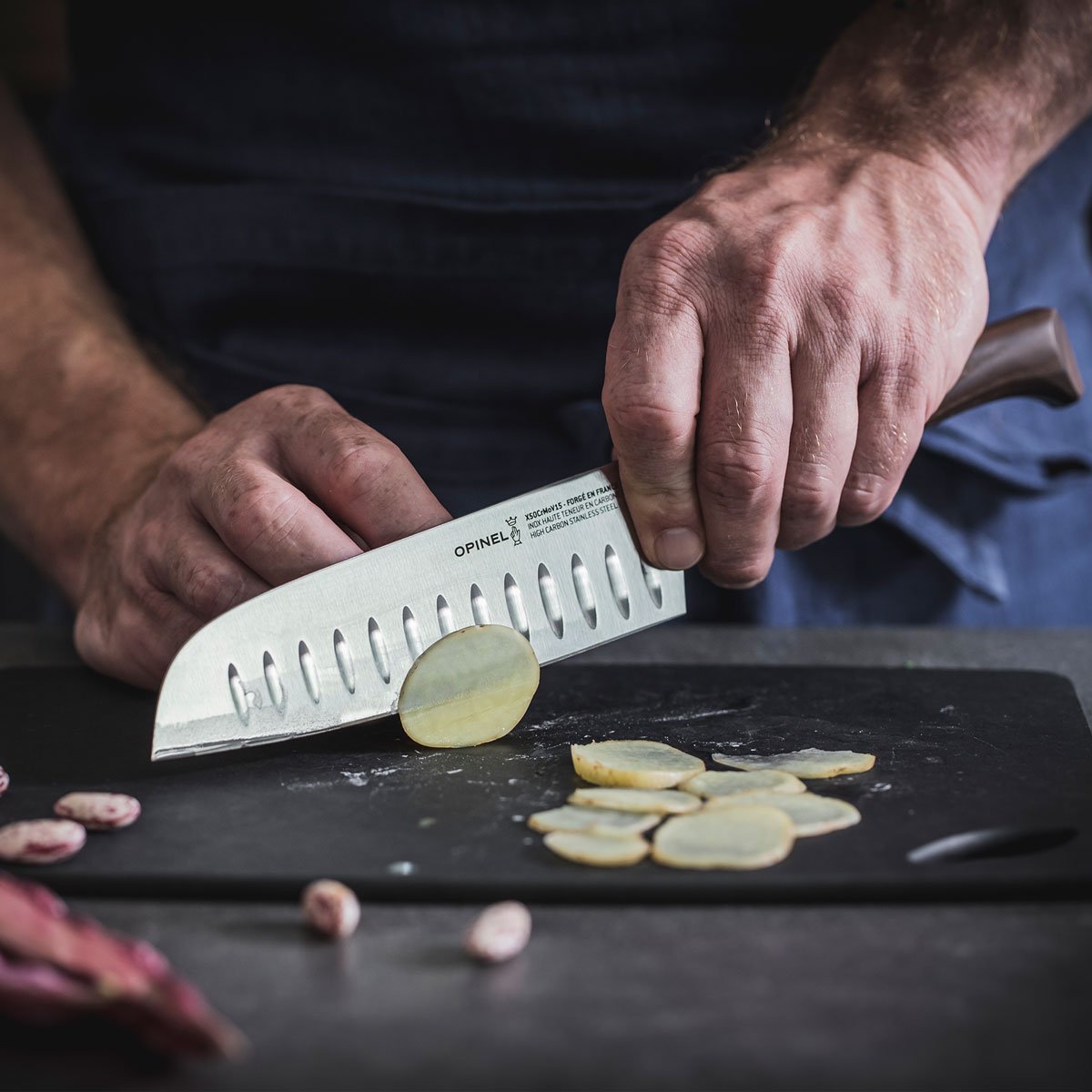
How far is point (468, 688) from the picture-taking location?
1194mm

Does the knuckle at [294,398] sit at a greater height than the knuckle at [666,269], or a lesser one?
lesser

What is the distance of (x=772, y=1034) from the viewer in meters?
0.72

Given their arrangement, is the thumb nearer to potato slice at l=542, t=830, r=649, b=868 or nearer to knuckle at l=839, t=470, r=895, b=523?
knuckle at l=839, t=470, r=895, b=523

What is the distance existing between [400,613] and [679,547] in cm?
30

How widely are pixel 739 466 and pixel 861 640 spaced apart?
0.61m

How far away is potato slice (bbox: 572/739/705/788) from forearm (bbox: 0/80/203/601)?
81 centimetres

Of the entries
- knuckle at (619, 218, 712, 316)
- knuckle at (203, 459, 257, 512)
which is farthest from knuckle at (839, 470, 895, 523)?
knuckle at (203, 459, 257, 512)

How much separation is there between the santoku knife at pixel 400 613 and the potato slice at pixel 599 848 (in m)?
0.32

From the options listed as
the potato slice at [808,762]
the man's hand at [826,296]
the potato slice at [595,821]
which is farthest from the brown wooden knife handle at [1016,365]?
the potato slice at [595,821]

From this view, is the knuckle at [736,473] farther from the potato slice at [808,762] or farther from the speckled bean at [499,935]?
the speckled bean at [499,935]

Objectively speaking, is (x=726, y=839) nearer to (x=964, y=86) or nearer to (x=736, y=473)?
(x=736, y=473)

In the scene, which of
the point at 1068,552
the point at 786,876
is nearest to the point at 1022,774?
the point at 786,876

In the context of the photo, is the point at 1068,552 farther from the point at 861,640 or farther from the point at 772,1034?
the point at 772,1034

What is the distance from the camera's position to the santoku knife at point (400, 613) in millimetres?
1161
